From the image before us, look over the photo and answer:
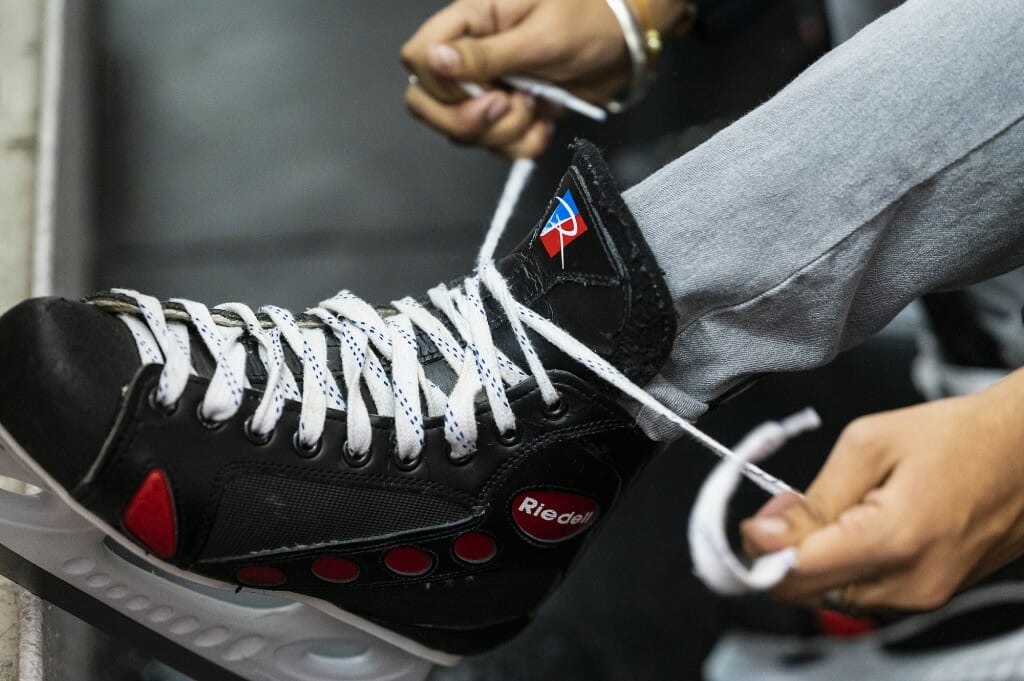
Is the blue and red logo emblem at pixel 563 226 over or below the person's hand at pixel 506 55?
below

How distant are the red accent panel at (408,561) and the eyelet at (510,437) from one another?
8 centimetres

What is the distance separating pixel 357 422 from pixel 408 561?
0.09 meters

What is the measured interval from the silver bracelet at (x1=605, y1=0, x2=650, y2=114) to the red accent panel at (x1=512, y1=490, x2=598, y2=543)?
17.3 inches

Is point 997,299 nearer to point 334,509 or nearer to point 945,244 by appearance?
point 945,244

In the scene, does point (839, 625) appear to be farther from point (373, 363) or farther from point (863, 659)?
point (373, 363)

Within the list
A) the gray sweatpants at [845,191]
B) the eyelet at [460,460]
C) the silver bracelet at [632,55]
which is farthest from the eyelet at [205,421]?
the silver bracelet at [632,55]

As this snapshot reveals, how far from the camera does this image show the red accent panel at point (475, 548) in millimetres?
539

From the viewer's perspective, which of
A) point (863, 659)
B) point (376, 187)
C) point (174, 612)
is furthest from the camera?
point (376, 187)

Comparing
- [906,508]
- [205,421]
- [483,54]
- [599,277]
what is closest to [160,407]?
[205,421]

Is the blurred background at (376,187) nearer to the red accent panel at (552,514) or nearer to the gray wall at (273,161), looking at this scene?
the gray wall at (273,161)

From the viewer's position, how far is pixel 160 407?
470mm

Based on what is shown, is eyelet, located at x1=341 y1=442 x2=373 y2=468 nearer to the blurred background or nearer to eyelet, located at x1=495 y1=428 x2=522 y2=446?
eyelet, located at x1=495 y1=428 x2=522 y2=446

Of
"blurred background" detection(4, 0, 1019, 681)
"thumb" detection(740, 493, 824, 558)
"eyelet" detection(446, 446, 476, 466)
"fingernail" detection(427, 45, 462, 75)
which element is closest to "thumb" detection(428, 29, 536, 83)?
"fingernail" detection(427, 45, 462, 75)

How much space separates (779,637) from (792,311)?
0.37 metres
